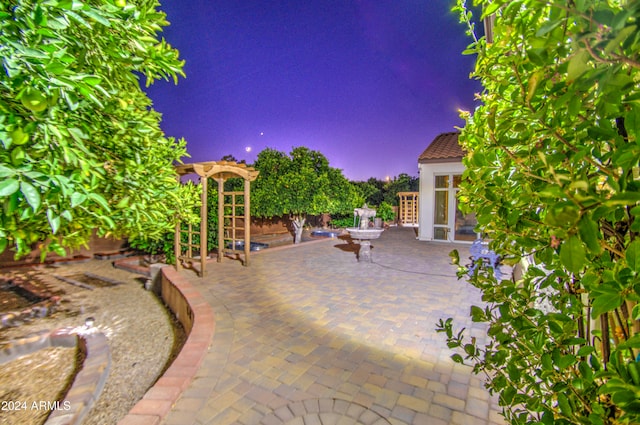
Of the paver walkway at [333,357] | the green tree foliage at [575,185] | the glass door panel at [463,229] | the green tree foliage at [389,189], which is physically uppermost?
the green tree foliage at [389,189]

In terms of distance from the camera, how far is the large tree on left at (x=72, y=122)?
102cm

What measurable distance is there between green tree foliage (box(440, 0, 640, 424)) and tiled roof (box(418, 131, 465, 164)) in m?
11.3

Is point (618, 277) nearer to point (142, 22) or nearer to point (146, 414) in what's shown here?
point (142, 22)

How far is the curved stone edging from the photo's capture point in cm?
219

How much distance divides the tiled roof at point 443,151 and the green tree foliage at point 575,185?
11296 millimetres

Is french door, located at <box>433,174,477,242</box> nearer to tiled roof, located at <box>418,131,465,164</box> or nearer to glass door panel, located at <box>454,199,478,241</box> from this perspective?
glass door panel, located at <box>454,199,478,241</box>

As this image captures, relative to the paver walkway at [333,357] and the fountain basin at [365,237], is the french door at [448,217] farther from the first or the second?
the paver walkway at [333,357]

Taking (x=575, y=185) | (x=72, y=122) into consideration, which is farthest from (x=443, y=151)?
(x=575, y=185)

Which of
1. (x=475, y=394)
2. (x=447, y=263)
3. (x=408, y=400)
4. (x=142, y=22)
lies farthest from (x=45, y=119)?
(x=447, y=263)

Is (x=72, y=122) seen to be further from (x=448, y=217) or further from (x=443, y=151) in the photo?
(x=443, y=151)

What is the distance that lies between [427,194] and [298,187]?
5708 mm

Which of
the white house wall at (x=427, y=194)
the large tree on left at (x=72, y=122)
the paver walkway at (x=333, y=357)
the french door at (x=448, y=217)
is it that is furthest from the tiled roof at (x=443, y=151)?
the large tree on left at (x=72, y=122)

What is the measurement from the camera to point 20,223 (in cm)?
134

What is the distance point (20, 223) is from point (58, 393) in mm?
2524
